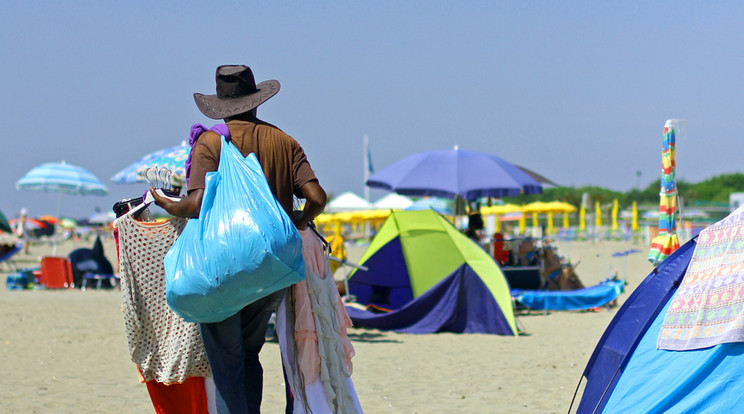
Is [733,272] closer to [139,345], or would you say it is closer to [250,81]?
[250,81]

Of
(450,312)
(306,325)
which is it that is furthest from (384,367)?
(306,325)

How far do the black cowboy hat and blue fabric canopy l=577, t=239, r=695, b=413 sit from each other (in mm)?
2132

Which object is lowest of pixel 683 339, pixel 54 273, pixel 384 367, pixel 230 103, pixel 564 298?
pixel 384 367

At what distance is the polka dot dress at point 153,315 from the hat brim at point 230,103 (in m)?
0.54

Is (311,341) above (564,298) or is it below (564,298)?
above

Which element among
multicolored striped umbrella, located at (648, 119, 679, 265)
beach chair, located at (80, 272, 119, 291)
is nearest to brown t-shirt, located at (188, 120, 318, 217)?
multicolored striped umbrella, located at (648, 119, 679, 265)

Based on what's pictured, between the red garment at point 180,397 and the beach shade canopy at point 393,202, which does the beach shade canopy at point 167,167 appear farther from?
the beach shade canopy at point 393,202

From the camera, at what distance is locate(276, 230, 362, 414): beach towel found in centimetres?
345

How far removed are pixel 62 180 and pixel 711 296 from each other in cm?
1514

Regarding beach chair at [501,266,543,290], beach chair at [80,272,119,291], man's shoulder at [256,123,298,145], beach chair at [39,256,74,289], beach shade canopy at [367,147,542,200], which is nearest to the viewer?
man's shoulder at [256,123,298,145]

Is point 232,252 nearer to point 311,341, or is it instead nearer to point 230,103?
point 311,341

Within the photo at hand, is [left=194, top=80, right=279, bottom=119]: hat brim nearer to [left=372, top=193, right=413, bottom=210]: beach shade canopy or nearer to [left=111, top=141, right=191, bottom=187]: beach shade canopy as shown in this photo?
[left=111, top=141, right=191, bottom=187]: beach shade canopy

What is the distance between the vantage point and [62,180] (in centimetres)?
1666

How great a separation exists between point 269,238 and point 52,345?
561 centimetres
